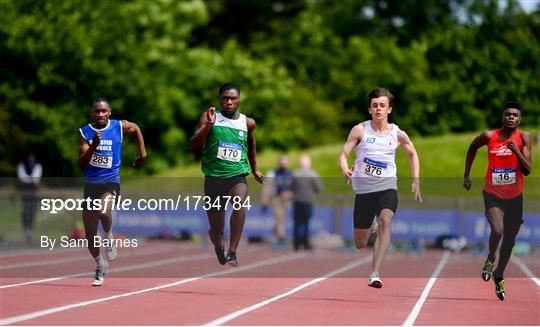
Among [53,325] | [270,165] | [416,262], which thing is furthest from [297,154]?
[53,325]

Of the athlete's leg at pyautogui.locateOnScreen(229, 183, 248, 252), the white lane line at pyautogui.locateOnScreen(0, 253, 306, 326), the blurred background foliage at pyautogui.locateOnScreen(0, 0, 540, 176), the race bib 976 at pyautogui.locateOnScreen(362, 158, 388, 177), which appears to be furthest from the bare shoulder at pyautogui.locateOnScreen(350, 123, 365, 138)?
the blurred background foliage at pyautogui.locateOnScreen(0, 0, 540, 176)

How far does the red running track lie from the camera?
1190 cm

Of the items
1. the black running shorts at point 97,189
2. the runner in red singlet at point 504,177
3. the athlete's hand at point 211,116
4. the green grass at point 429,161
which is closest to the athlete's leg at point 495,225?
the runner in red singlet at point 504,177

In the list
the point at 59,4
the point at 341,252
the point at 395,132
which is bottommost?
the point at 341,252

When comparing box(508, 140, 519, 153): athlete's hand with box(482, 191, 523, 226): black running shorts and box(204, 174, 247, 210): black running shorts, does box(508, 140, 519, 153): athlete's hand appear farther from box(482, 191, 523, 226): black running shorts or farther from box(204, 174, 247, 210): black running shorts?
box(204, 174, 247, 210): black running shorts

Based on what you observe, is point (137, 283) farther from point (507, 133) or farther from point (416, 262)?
point (416, 262)

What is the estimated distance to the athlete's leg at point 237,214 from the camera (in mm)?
14555

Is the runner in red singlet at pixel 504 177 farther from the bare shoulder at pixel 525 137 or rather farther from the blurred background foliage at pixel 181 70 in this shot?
the blurred background foliage at pixel 181 70

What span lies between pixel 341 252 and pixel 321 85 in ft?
99.1

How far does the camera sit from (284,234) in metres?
30.7

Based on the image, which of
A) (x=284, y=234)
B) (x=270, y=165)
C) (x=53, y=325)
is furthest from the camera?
(x=270, y=165)

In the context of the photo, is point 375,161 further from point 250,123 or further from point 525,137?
point 525,137

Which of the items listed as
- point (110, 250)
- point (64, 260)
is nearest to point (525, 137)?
point (110, 250)

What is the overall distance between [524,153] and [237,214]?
11.0 feet
